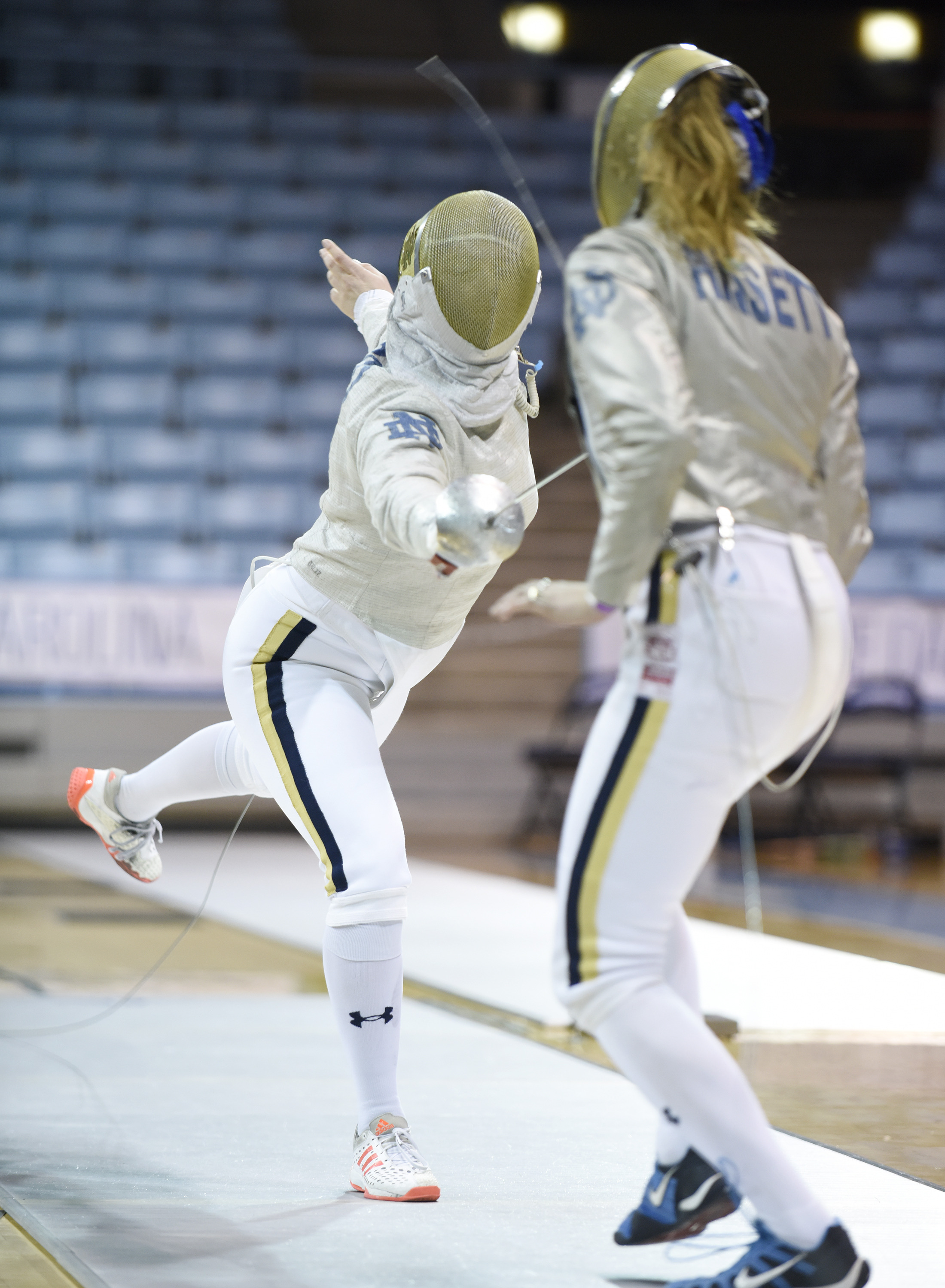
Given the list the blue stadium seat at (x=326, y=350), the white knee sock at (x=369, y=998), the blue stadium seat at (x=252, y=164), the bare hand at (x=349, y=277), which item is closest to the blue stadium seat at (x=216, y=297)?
the blue stadium seat at (x=326, y=350)

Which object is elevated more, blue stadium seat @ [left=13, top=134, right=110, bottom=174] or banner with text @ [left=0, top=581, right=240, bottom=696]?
blue stadium seat @ [left=13, top=134, right=110, bottom=174]

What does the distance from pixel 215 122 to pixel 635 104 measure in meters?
7.60

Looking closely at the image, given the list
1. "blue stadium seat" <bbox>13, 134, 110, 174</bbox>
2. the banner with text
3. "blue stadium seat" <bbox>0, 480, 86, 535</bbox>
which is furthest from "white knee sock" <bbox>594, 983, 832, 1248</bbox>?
"blue stadium seat" <bbox>13, 134, 110, 174</bbox>

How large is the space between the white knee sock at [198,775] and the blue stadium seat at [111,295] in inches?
232

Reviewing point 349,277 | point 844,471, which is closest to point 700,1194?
point 844,471

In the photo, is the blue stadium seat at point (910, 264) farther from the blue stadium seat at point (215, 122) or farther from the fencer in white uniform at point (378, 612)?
the fencer in white uniform at point (378, 612)

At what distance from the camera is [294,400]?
305 inches

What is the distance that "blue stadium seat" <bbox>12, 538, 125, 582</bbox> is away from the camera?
23.6ft

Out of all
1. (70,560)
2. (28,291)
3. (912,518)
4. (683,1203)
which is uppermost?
(28,291)

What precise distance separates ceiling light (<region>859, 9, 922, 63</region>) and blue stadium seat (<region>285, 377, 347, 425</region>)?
4681mm

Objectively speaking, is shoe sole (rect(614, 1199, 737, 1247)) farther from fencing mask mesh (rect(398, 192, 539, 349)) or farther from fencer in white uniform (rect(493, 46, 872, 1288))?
fencing mask mesh (rect(398, 192, 539, 349))

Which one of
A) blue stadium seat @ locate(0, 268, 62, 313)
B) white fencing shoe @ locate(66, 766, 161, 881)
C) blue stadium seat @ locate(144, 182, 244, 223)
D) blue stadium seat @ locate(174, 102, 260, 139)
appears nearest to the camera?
white fencing shoe @ locate(66, 766, 161, 881)

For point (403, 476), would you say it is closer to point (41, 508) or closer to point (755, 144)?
point (755, 144)

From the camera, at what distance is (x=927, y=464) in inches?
303
